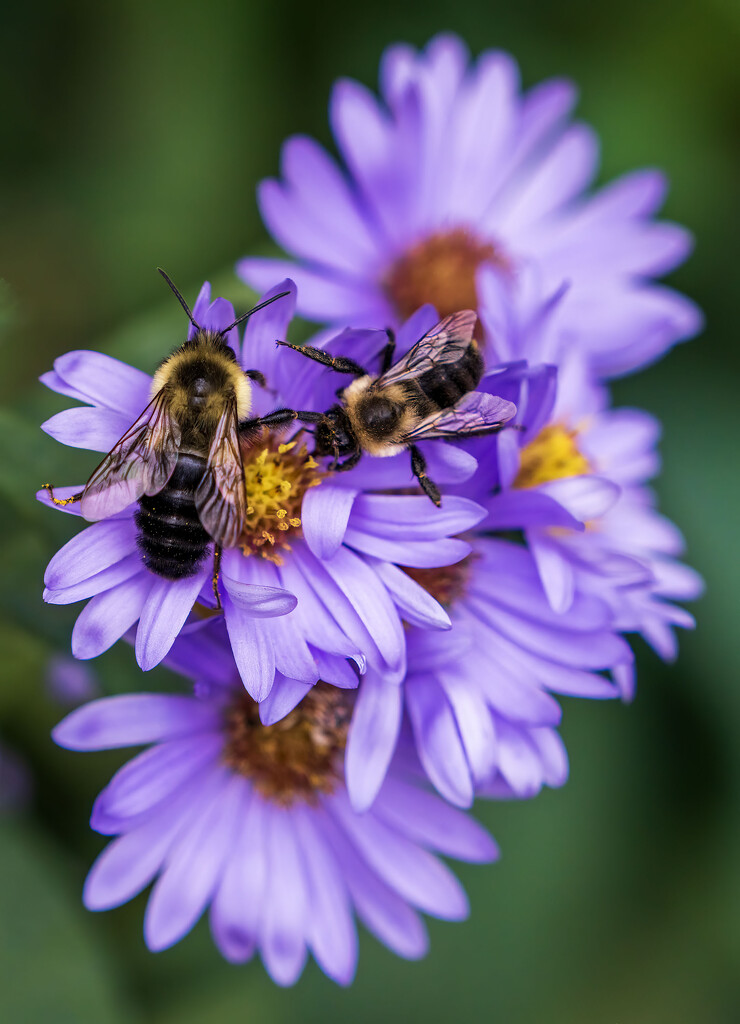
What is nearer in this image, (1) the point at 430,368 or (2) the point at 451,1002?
(1) the point at 430,368

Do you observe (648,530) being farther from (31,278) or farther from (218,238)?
(31,278)

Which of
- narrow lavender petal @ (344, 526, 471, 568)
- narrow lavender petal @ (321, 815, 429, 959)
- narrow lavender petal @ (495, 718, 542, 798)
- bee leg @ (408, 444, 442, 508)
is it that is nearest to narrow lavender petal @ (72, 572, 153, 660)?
Result: narrow lavender petal @ (344, 526, 471, 568)

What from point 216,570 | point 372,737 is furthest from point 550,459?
point 216,570

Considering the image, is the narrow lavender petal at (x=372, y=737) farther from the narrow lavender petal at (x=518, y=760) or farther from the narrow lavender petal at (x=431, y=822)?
the narrow lavender petal at (x=431, y=822)

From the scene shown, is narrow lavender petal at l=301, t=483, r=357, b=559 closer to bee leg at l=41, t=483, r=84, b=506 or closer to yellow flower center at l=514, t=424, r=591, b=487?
bee leg at l=41, t=483, r=84, b=506

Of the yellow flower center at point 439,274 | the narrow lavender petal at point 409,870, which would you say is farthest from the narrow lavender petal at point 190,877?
the yellow flower center at point 439,274

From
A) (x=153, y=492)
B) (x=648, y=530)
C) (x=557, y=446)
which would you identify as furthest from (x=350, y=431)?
(x=648, y=530)

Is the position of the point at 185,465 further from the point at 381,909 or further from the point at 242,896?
the point at 381,909
